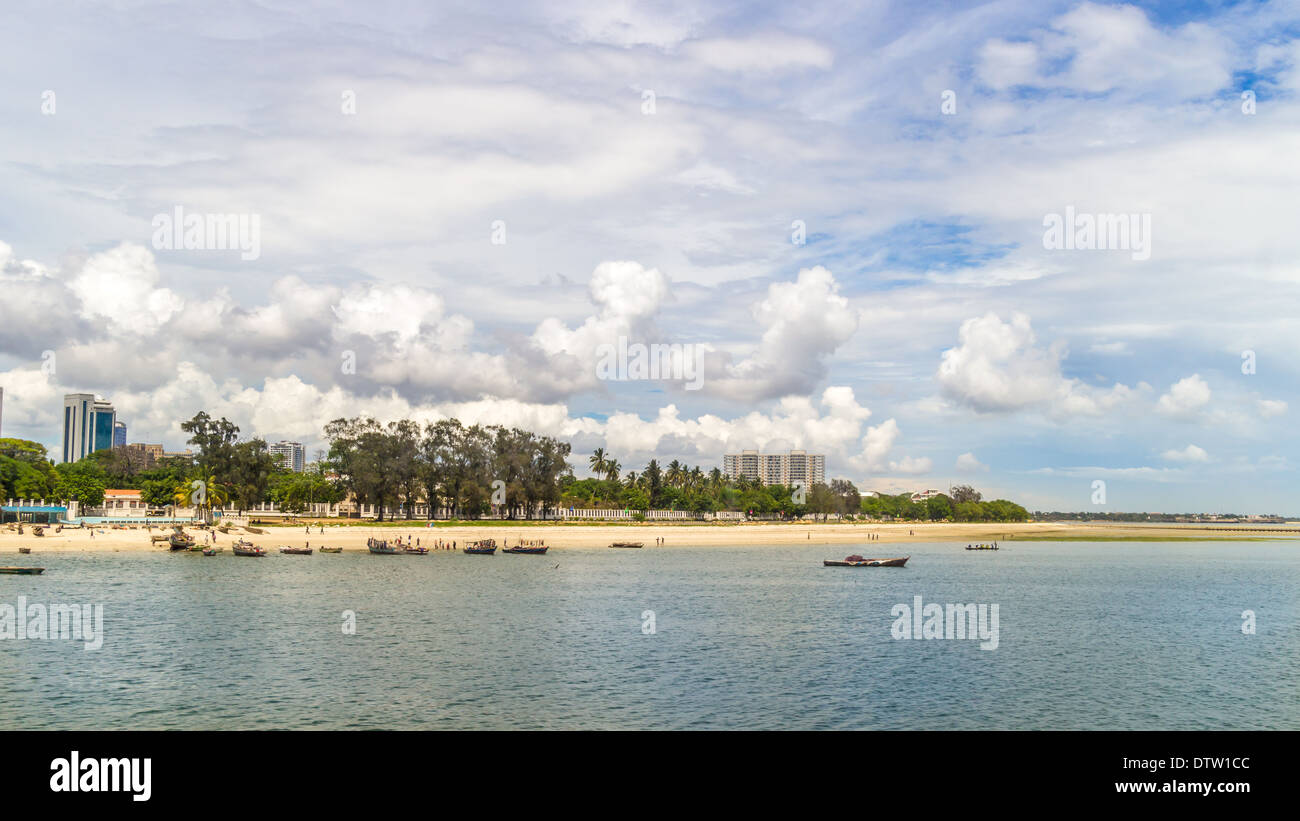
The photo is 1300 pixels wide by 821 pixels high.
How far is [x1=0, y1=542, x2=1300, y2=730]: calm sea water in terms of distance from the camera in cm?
3145

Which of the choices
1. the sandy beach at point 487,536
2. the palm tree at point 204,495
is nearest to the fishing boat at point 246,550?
the sandy beach at point 487,536

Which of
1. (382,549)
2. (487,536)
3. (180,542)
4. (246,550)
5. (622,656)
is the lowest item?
(487,536)

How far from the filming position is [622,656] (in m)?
41.9

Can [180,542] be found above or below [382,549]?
above

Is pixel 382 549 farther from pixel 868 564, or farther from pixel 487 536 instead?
pixel 868 564

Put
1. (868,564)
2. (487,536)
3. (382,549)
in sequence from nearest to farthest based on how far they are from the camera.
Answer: (868,564), (382,549), (487,536)

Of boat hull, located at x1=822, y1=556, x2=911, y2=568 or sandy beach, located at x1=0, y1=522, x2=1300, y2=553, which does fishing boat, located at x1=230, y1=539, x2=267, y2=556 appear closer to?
sandy beach, located at x1=0, y1=522, x2=1300, y2=553

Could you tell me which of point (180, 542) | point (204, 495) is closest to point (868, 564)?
point (180, 542)

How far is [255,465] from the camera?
141 meters

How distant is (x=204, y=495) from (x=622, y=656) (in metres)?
115

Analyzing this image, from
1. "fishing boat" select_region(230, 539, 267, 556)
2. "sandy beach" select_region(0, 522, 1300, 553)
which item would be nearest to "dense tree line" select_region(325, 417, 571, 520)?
"sandy beach" select_region(0, 522, 1300, 553)
